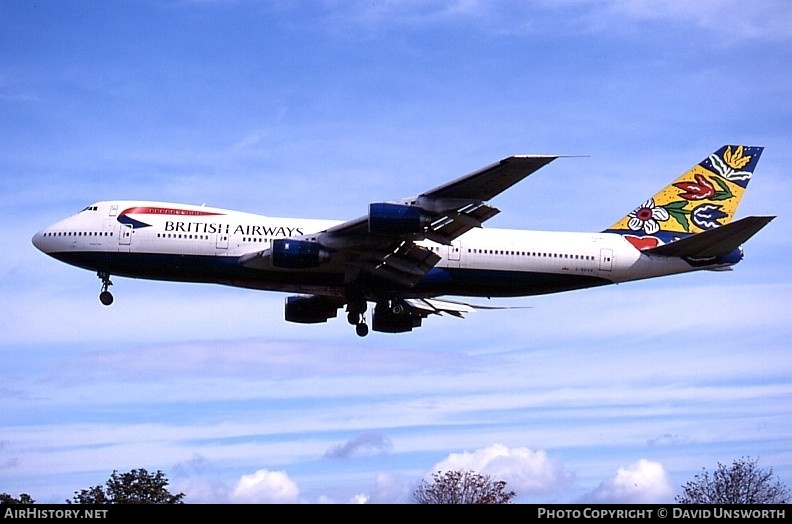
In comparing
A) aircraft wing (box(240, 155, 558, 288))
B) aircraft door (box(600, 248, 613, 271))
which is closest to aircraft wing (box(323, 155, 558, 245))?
aircraft wing (box(240, 155, 558, 288))

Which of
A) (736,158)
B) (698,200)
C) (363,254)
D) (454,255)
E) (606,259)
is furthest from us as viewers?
(736,158)

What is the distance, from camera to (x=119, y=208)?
168 ft

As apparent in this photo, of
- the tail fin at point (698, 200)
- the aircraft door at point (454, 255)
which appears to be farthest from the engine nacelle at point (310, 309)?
the tail fin at point (698, 200)

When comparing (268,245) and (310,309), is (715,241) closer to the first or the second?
(268,245)

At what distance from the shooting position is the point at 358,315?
5197 cm

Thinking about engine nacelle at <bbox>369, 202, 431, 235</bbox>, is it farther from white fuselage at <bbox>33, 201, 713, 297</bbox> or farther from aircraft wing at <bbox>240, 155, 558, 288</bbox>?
white fuselage at <bbox>33, 201, 713, 297</bbox>

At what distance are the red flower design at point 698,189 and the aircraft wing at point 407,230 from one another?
44.3 feet

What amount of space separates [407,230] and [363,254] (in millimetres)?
4362

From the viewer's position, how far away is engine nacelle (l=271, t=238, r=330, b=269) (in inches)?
1880

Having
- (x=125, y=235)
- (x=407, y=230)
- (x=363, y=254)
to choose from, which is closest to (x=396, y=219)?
(x=407, y=230)

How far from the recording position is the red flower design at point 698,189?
56094mm

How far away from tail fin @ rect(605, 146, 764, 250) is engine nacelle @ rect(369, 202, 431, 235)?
12319mm
